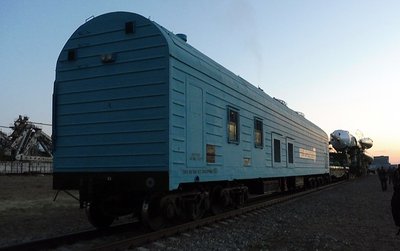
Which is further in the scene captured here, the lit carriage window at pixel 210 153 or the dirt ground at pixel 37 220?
the lit carriage window at pixel 210 153

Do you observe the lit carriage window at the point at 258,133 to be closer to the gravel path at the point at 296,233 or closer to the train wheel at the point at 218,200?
the gravel path at the point at 296,233

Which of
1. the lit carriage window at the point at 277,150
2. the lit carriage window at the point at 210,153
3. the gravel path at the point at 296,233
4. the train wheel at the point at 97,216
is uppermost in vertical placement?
the lit carriage window at the point at 277,150

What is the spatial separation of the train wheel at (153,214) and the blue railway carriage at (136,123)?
0.06ft

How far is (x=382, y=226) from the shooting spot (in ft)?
35.6

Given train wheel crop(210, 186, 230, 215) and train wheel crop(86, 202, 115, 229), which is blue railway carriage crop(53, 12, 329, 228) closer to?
train wheel crop(86, 202, 115, 229)

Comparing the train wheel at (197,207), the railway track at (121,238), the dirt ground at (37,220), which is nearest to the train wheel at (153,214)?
the railway track at (121,238)

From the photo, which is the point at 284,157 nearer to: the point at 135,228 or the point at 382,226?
the point at 382,226

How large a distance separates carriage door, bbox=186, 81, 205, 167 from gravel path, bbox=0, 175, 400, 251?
4.97 feet

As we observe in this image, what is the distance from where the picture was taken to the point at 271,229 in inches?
398

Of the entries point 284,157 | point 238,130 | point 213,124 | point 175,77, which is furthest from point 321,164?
point 175,77

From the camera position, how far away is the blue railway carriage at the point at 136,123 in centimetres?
876

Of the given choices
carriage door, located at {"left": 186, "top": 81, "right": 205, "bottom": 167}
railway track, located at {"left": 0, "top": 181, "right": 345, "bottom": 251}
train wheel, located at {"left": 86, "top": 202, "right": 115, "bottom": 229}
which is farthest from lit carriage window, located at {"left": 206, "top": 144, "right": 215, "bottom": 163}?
train wheel, located at {"left": 86, "top": 202, "right": 115, "bottom": 229}

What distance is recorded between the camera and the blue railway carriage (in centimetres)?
876

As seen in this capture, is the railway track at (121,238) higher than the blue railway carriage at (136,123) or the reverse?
the reverse
